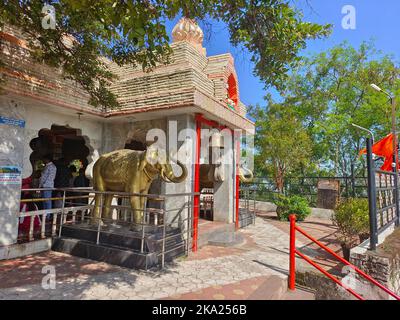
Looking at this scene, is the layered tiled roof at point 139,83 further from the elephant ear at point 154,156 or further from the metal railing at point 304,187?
the metal railing at point 304,187

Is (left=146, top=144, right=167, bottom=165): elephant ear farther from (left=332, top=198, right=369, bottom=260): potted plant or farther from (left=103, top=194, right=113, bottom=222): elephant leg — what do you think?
(left=332, top=198, right=369, bottom=260): potted plant

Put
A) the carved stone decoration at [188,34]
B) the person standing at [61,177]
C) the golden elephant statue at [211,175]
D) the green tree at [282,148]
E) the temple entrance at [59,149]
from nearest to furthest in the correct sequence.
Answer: the person standing at [61,177] < the carved stone decoration at [188,34] < the golden elephant statue at [211,175] < the temple entrance at [59,149] < the green tree at [282,148]

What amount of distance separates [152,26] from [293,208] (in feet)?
34.1

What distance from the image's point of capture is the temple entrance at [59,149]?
9470 mm

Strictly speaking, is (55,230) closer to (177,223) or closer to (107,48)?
(177,223)

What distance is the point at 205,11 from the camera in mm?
3879

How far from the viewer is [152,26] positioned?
10.6 ft

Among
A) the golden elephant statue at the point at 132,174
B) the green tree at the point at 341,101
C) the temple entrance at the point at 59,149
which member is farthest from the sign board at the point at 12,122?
the green tree at the point at 341,101

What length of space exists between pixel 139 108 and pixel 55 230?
12.5 feet

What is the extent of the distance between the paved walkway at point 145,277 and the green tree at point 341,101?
1788cm

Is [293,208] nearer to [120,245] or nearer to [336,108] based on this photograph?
[120,245]

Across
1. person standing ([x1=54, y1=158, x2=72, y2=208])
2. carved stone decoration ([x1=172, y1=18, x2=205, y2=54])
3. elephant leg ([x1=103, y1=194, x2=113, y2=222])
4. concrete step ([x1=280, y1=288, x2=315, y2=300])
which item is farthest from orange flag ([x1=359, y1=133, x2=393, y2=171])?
person standing ([x1=54, y1=158, x2=72, y2=208])

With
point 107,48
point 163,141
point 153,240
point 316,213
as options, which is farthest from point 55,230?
point 316,213

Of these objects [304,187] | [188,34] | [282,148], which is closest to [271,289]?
[188,34]
